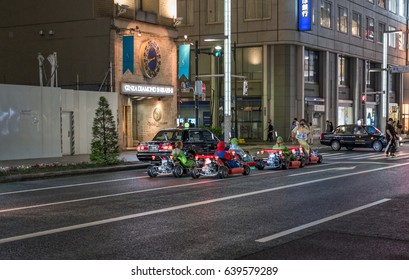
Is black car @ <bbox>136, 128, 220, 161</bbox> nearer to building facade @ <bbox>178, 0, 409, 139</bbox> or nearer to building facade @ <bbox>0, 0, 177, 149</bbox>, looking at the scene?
building facade @ <bbox>0, 0, 177, 149</bbox>

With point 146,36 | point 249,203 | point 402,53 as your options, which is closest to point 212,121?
point 146,36

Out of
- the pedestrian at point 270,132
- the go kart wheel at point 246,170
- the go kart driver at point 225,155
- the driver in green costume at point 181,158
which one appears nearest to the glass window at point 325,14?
the pedestrian at point 270,132

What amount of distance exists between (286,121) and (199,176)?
31.4 m

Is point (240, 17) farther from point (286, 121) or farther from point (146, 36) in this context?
point (146, 36)

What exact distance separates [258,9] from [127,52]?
2096 cm

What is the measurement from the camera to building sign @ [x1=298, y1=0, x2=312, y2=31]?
4800cm

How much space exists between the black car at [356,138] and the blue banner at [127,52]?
42.7 ft

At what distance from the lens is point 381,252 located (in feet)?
25.5

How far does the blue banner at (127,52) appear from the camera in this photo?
31850mm

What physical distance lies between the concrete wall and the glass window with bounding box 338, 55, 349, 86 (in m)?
34.2

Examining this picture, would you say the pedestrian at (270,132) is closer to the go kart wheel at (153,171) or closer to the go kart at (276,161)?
the go kart at (276,161)

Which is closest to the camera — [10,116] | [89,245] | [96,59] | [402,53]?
[89,245]

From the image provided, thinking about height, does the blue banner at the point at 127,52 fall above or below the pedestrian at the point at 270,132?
above

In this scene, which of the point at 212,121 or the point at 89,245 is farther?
the point at 212,121
